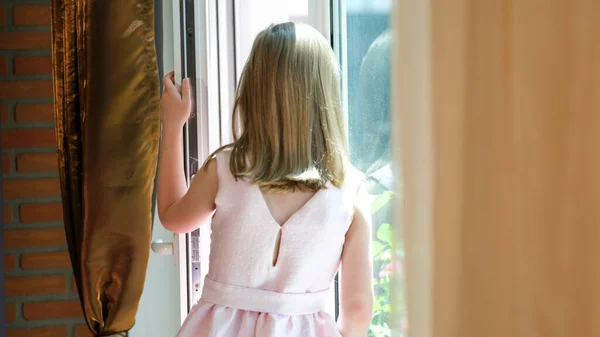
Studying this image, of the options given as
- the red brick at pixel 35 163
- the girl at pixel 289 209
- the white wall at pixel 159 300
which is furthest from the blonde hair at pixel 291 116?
the red brick at pixel 35 163

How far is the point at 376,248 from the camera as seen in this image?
1267 mm

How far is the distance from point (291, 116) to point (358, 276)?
0.31 m

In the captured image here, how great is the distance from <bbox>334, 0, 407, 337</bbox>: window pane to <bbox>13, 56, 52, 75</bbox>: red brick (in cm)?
111

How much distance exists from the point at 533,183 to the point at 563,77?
0.23ft

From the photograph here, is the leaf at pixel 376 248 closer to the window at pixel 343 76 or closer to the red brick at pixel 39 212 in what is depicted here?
the window at pixel 343 76

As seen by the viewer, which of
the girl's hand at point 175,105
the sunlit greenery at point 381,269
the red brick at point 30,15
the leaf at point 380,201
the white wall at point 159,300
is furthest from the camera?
the red brick at point 30,15

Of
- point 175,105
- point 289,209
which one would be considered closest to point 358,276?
point 289,209

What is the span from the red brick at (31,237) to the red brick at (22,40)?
547mm

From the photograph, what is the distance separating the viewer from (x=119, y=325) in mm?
1731

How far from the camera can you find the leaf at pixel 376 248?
4.01ft

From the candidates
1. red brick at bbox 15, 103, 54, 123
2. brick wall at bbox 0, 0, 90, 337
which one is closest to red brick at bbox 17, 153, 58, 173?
brick wall at bbox 0, 0, 90, 337

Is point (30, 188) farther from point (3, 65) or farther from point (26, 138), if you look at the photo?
point (3, 65)

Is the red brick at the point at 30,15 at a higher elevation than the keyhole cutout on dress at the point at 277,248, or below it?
higher

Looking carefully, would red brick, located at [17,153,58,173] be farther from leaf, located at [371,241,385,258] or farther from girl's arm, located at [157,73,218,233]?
leaf, located at [371,241,385,258]
